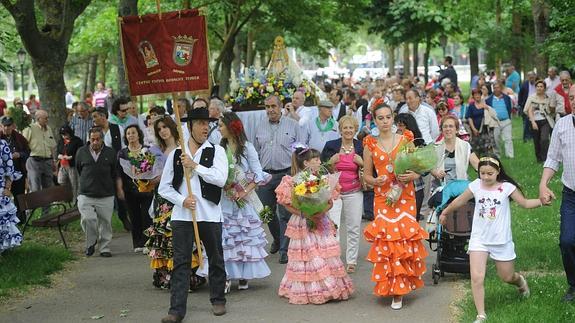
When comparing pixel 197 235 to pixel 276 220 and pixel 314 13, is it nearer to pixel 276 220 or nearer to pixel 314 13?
pixel 276 220

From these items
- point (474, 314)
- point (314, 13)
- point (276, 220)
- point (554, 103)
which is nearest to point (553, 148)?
point (474, 314)

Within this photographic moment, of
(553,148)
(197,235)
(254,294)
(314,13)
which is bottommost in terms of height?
(254,294)

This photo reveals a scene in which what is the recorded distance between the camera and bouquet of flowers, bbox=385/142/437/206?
948 centimetres

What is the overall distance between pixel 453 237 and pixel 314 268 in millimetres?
1755

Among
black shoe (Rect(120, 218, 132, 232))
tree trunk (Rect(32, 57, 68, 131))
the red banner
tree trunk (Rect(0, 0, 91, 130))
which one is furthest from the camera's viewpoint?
tree trunk (Rect(32, 57, 68, 131))

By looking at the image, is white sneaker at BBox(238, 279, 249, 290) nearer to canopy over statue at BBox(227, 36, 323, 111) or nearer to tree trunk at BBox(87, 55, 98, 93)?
canopy over statue at BBox(227, 36, 323, 111)

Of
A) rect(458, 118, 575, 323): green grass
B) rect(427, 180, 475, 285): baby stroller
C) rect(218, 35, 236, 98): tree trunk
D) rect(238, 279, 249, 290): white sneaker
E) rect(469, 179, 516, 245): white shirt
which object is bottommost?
rect(238, 279, 249, 290): white sneaker

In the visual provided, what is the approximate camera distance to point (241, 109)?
16297 mm

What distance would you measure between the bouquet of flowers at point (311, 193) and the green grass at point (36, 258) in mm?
3533

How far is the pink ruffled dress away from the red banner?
1720 mm

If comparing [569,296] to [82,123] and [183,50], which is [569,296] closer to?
[183,50]

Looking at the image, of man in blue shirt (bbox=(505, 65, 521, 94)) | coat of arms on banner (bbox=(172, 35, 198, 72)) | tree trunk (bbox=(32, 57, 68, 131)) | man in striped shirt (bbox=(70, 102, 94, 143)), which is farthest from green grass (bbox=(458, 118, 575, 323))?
man in blue shirt (bbox=(505, 65, 521, 94))

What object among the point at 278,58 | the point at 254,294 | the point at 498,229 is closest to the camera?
the point at 498,229

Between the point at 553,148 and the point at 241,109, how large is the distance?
786 cm
